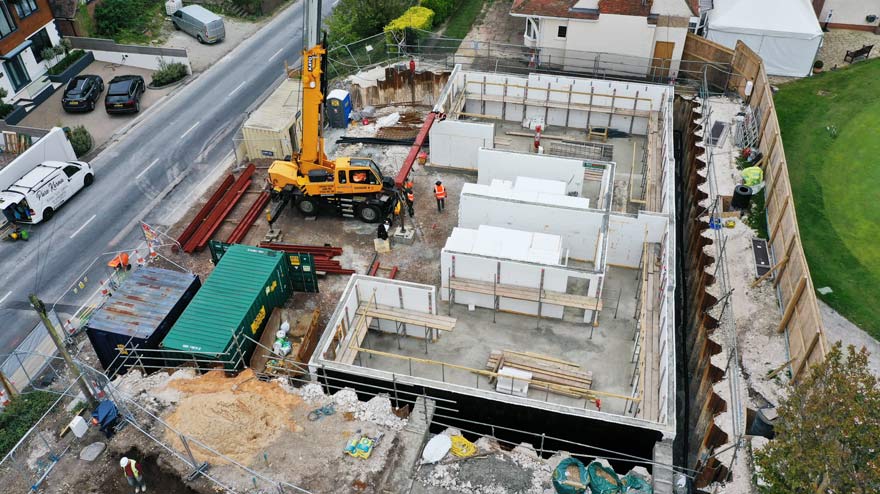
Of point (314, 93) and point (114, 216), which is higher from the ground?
point (314, 93)

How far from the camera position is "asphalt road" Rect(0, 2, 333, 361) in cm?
2675

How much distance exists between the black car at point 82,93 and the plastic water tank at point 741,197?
116ft

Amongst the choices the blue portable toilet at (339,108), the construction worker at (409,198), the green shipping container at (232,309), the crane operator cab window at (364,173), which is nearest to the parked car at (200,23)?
the blue portable toilet at (339,108)

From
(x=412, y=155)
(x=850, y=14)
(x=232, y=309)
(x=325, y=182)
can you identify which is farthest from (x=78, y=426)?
(x=850, y=14)

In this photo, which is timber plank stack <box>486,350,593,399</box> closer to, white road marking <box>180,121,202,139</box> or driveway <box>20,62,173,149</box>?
white road marking <box>180,121,202,139</box>

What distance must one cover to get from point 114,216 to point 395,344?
1602 centimetres

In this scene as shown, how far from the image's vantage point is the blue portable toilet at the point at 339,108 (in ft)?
115

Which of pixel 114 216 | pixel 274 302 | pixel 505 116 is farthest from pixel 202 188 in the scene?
pixel 505 116

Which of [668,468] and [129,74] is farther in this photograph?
[129,74]

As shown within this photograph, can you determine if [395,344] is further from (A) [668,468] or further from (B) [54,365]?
(B) [54,365]

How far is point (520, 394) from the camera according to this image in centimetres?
2120

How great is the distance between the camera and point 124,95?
38094 mm

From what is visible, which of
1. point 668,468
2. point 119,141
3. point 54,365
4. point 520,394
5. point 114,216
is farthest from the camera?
point 119,141

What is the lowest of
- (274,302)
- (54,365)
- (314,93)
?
(54,365)
